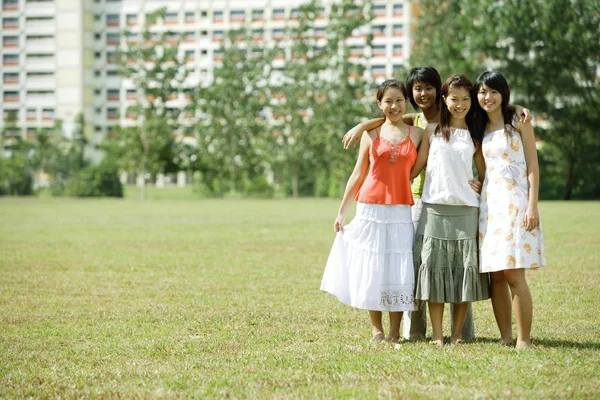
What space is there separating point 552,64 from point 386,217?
39.8 metres

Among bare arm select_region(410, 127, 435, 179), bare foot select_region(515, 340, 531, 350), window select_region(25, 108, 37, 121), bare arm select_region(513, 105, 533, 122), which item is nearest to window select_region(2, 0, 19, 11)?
window select_region(25, 108, 37, 121)

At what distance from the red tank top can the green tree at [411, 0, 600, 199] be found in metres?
37.1

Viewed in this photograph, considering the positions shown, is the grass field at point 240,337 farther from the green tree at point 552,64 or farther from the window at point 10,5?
the window at point 10,5

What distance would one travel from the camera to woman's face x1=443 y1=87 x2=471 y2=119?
22.1 feet

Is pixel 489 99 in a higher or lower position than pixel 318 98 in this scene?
lower

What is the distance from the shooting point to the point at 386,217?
6875 millimetres

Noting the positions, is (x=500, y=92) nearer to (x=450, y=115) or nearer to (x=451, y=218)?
(x=450, y=115)

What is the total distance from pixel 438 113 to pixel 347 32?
50.8m

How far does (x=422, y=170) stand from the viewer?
22.9 ft

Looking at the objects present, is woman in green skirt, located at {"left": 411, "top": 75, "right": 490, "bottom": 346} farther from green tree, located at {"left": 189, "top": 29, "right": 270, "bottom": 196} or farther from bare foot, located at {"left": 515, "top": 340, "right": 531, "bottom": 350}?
green tree, located at {"left": 189, "top": 29, "right": 270, "bottom": 196}

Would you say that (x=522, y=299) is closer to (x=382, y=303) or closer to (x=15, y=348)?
(x=382, y=303)

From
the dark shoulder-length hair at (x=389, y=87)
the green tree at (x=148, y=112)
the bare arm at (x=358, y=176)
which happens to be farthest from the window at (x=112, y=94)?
the dark shoulder-length hair at (x=389, y=87)

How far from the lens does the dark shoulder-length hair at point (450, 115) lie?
675cm

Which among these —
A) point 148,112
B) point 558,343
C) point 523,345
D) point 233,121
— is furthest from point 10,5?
point 523,345
